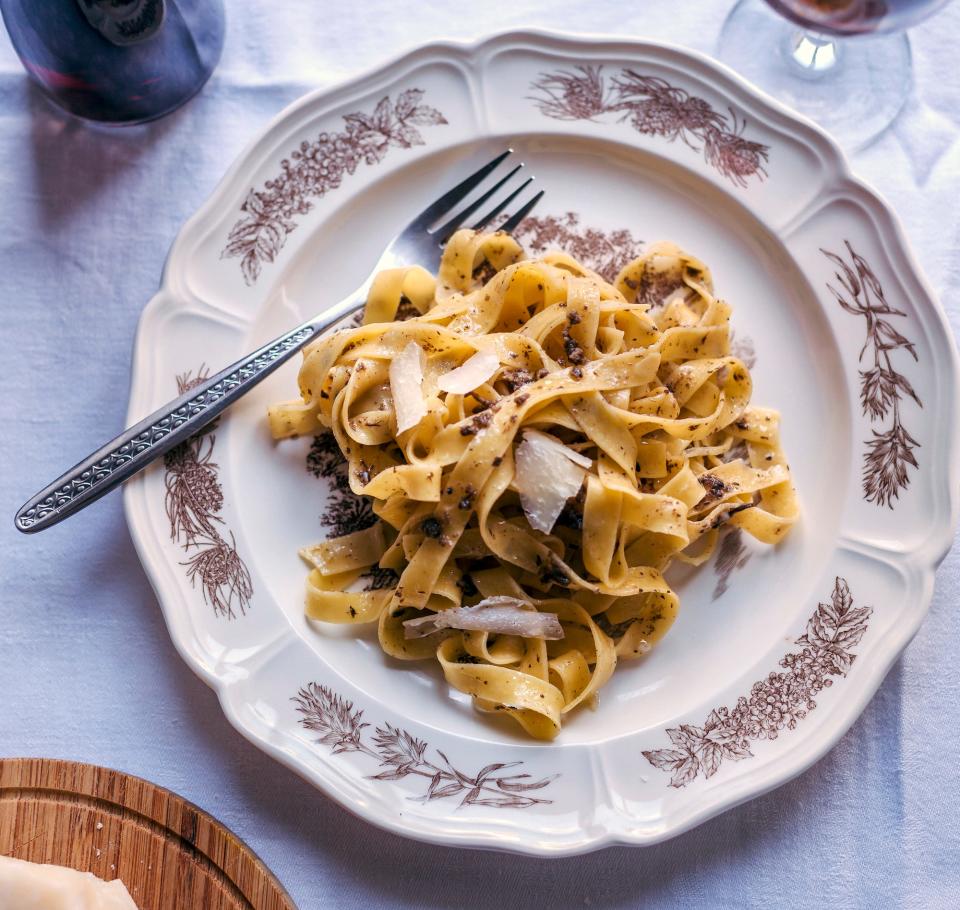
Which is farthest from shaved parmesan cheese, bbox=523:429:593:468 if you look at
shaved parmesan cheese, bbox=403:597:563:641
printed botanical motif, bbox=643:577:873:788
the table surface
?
the table surface

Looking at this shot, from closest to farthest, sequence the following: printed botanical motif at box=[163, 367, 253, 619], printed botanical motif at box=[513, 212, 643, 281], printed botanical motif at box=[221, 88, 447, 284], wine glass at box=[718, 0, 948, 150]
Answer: printed botanical motif at box=[163, 367, 253, 619], printed botanical motif at box=[221, 88, 447, 284], printed botanical motif at box=[513, 212, 643, 281], wine glass at box=[718, 0, 948, 150]

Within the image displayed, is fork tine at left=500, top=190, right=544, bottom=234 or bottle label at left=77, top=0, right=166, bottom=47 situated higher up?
bottle label at left=77, top=0, right=166, bottom=47

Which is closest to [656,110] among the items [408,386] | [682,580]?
[408,386]

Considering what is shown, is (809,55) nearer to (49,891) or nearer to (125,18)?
(125,18)

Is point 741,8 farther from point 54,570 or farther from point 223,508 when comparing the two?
point 54,570

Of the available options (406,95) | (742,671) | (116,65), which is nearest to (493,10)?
(406,95)

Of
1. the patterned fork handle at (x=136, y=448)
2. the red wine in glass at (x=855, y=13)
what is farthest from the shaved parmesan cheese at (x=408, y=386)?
the red wine in glass at (x=855, y=13)

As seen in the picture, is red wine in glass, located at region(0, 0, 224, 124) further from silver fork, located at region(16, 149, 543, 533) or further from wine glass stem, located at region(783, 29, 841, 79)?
wine glass stem, located at region(783, 29, 841, 79)
